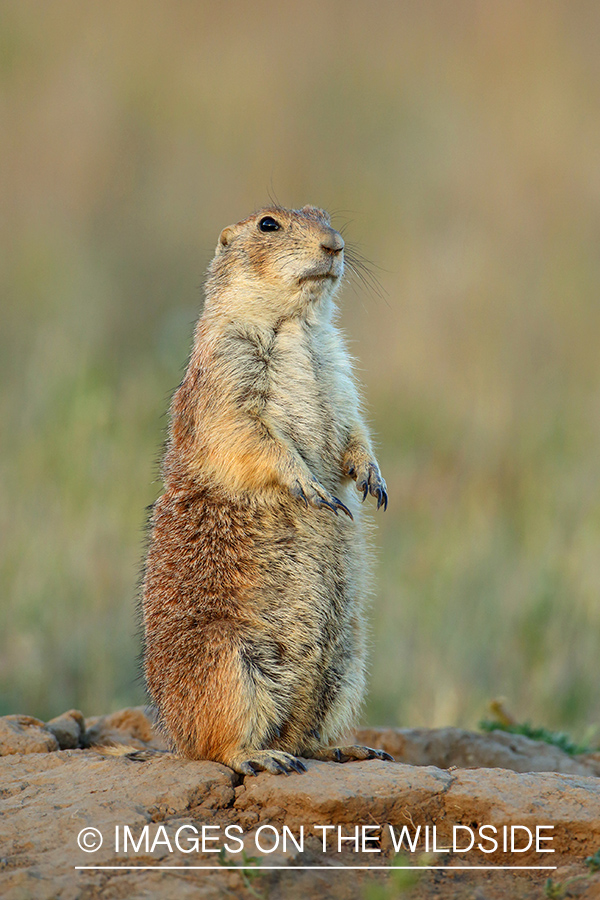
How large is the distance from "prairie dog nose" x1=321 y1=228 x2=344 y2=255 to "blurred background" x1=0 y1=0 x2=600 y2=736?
2.07 meters

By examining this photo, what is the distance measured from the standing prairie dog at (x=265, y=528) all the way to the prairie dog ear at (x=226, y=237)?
0.29 m

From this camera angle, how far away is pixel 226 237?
562 cm

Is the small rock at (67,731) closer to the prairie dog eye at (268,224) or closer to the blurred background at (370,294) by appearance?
the blurred background at (370,294)

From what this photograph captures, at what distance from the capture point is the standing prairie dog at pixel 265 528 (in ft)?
13.9

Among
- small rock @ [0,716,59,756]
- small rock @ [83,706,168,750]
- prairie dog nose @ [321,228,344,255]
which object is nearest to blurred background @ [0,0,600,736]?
small rock @ [83,706,168,750]

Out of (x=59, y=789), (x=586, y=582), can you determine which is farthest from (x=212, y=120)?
(x=59, y=789)

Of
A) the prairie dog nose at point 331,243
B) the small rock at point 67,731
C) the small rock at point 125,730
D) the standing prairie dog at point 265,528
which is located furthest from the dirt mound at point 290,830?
the prairie dog nose at point 331,243

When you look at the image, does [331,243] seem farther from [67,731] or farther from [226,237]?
[67,731]

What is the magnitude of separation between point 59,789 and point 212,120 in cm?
1005

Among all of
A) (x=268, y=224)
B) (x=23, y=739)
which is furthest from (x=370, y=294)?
(x=23, y=739)

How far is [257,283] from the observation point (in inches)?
203

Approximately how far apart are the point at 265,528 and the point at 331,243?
1.52 m

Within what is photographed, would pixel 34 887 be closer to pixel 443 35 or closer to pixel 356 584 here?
pixel 356 584

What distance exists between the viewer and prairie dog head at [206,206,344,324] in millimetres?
5062
